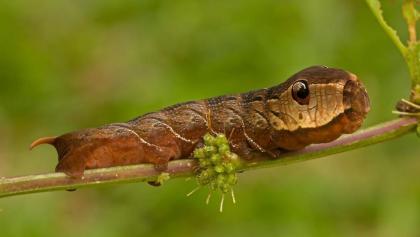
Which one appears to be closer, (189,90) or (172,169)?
(172,169)

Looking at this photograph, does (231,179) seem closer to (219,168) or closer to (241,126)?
(219,168)

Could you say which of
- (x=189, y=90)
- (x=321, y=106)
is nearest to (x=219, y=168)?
(x=321, y=106)

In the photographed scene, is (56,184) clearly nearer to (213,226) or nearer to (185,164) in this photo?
(185,164)

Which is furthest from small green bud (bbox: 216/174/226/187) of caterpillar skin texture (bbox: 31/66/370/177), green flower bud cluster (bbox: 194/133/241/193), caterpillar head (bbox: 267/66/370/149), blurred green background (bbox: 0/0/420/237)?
blurred green background (bbox: 0/0/420/237)

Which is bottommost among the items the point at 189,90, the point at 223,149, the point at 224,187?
the point at 189,90

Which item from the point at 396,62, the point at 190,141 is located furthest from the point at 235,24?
the point at 190,141

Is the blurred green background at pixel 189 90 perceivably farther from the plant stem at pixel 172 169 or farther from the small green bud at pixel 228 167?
the small green bud at pixel 228 167

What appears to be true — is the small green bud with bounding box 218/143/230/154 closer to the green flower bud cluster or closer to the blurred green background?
the green flower bud cluster
